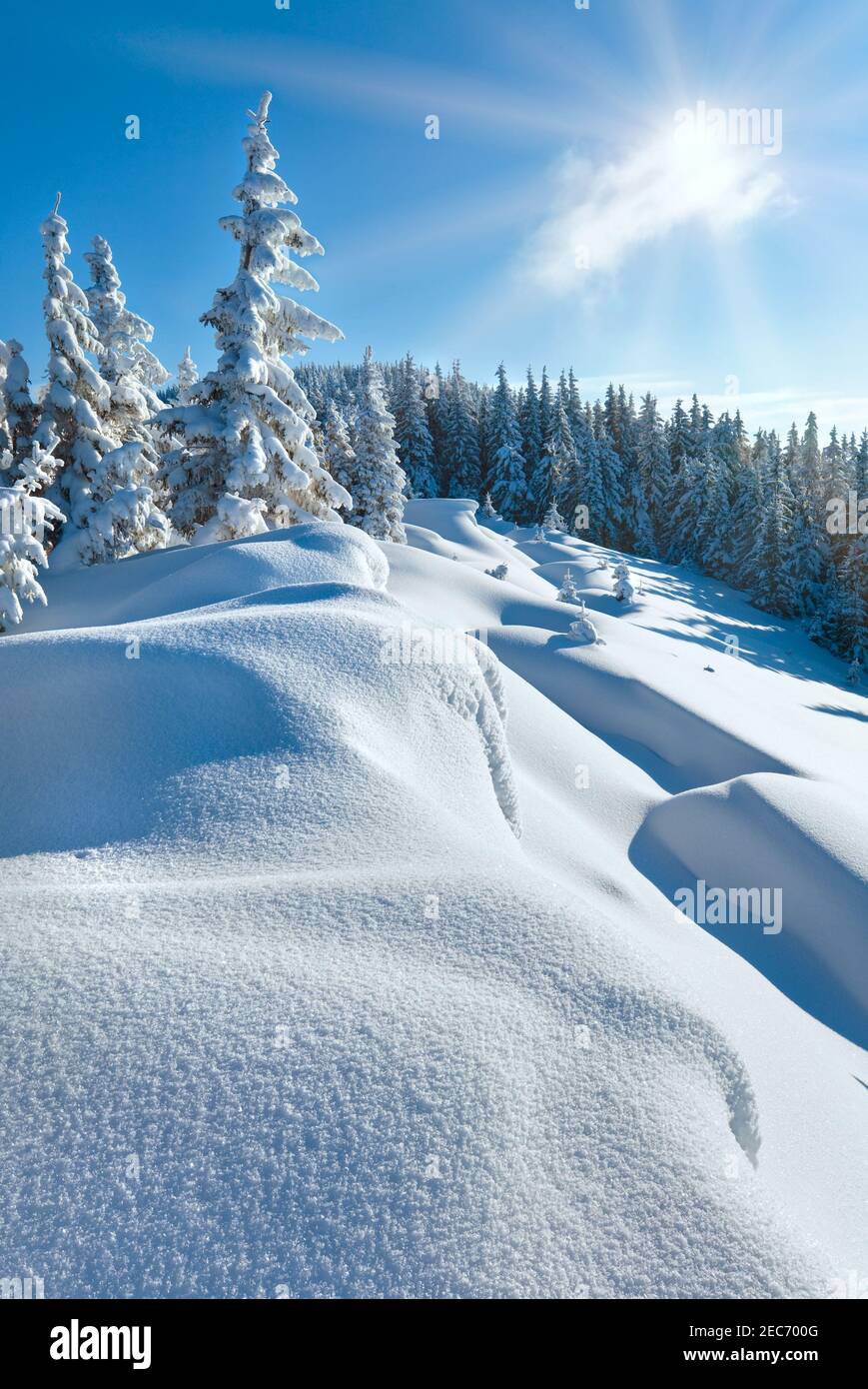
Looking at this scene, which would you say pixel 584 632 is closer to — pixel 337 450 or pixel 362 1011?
pixel 362 1011

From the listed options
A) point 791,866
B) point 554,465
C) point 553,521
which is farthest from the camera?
point 554,465

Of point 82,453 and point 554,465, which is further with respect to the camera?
point 554,465

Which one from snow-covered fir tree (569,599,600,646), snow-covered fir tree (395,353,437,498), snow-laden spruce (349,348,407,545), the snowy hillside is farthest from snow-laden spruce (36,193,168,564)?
snow-covered fir tree (395,353,437,498)

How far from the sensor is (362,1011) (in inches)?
98.2

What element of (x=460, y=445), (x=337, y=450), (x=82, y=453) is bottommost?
(x=82, y=453)

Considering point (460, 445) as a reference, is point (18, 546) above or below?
below

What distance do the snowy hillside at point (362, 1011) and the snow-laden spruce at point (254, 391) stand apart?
9588 millimetres

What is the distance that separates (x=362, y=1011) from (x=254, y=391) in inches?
602

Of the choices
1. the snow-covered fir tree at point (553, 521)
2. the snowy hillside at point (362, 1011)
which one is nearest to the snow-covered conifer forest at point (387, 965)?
the snowy hillside at point (362, 1011)

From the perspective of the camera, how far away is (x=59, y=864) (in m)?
3.34

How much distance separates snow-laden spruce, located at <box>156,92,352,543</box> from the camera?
14.7m

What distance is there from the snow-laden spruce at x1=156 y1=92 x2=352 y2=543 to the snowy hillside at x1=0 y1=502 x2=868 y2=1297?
959cm

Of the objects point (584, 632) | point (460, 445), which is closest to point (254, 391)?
point (584, 632)

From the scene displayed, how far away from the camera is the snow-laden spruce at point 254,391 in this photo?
14.7 metres
